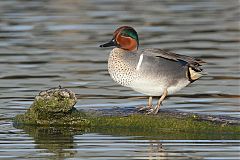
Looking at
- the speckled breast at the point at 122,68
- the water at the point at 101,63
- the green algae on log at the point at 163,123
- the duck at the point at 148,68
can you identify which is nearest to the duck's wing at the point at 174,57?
the duck at the point at 148,68

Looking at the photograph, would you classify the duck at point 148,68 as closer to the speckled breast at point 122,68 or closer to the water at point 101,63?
the speckled breast at point 122,68

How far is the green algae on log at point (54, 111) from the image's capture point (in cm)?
1081

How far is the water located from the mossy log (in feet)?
1.04

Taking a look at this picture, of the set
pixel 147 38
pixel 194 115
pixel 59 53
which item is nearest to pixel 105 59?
pixel 59 53

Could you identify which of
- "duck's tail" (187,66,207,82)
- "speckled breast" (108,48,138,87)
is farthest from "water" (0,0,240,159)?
"duck's tail" (187,66,207,82)

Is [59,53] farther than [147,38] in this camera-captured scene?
No

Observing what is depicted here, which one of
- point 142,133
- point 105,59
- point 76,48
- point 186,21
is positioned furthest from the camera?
point 186,21

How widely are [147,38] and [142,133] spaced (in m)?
10.2

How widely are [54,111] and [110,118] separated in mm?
657

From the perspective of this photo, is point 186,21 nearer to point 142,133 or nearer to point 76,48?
point 76,48

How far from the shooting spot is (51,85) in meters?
14.6

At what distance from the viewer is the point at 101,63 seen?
1725 centimetres

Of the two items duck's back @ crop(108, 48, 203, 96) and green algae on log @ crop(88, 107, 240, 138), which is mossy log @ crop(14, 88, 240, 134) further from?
duck's back @ crop(108, 48, 203, 96)

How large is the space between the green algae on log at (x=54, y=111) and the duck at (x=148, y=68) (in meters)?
0.60
